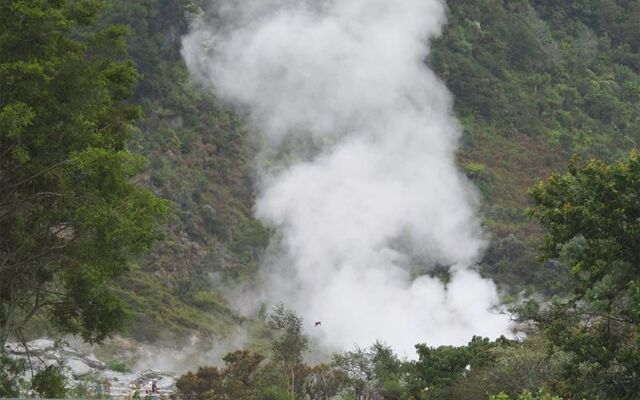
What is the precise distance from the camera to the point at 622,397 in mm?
19359

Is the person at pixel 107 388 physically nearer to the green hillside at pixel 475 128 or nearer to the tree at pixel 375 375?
the tree at pixel 375 375

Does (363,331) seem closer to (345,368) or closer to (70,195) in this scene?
(345,368)

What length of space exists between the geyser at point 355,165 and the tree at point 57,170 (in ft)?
107

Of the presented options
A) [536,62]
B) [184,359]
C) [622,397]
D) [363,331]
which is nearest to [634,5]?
[536,62]

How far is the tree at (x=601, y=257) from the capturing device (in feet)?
62.3

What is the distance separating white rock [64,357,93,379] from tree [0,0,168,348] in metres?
19.1

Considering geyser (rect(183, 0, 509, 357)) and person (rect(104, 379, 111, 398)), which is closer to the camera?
person (rect(104, 379, 111, 398))

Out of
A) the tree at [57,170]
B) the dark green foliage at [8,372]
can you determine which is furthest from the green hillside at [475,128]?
the tree at [57,170]

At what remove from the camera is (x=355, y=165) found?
67.5 meters

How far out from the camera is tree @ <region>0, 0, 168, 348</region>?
18.4m

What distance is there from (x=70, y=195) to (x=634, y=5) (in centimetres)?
8161

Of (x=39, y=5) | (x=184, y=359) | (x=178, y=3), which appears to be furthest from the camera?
(x=178, y=3)

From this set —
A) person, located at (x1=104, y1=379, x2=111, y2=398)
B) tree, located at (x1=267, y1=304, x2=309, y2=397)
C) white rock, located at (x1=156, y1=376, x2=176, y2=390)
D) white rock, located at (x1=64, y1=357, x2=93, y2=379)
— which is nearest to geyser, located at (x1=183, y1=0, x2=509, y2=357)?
tree, located at (x1=267, y1=304, x2=309, y2=397)

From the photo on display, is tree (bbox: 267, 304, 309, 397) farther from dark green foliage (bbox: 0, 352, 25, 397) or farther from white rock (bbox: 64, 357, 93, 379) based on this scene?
dark green foliage (bbox: 0, 352, 25, 397)
